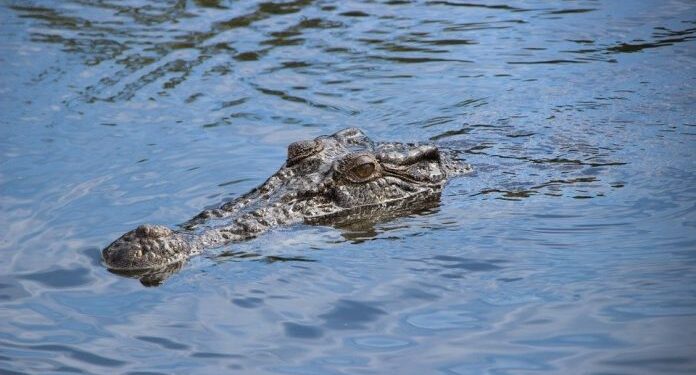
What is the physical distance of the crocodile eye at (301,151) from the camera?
330 inches

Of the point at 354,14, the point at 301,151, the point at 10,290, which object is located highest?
the point at 354,14

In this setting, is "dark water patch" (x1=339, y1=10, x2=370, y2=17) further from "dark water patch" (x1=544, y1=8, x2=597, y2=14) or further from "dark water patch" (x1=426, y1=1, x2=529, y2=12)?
"dark water patch" (x1=544, y1=8, x2=597, y2=14)

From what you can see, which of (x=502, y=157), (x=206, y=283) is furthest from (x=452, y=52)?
(x=206, y=283)

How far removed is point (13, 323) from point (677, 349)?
396cm

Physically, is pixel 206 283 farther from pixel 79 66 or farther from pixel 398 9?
pixel 398 9

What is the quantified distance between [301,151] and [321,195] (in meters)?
0.48

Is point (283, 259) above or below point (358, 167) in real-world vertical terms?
below

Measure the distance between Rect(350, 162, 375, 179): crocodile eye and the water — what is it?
623 mm

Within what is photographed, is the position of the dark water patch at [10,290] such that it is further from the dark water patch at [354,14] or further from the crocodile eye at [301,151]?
the dark water patch at [354,14]

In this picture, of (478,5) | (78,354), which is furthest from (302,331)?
(478,5)

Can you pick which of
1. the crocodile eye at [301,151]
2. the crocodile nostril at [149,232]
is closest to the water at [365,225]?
the crocodile nostril at [149,232]

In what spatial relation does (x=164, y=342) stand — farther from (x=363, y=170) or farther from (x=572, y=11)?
(x=572, y=11)

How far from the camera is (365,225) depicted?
7828 mm

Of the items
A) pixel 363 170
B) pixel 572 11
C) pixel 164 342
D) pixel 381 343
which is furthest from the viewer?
pixel 572 11
